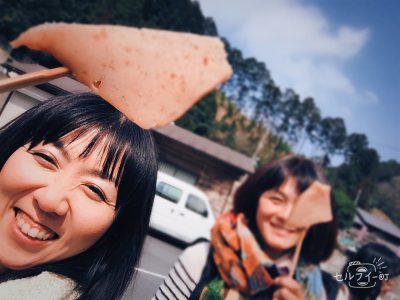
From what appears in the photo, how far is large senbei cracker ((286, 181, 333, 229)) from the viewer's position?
130cm

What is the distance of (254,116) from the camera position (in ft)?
175

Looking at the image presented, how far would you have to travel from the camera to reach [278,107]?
5222cm

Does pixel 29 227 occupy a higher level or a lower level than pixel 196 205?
higher

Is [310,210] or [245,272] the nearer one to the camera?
[310,210]

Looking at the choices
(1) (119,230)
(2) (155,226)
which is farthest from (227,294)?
(2) (155,226)

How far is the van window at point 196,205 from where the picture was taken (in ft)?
26.5

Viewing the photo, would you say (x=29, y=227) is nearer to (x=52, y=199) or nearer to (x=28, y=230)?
(x=28, y=230)

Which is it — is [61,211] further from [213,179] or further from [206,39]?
[213,179]

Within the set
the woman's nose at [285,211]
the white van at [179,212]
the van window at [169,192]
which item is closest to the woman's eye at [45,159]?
the woman's nose at [285,211]

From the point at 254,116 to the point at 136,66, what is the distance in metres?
53.7

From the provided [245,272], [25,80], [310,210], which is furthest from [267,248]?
[25,80]

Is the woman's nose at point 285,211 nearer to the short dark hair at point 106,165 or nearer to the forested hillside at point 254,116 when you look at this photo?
the short dark hair at point 106,165

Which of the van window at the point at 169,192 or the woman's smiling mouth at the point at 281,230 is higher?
the woman's smiling mouth at the point at 281,230

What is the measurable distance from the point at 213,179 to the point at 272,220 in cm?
1010
